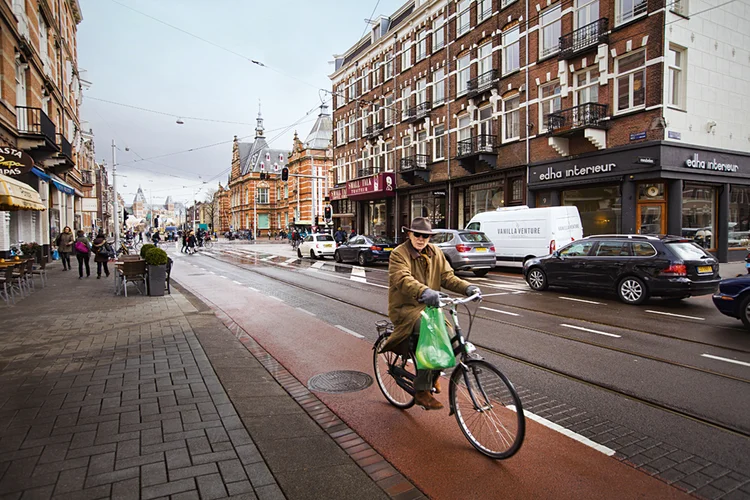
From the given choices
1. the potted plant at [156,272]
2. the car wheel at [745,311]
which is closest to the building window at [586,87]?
the car wheel at [745,311]

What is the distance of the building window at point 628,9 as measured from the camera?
17.2 meters

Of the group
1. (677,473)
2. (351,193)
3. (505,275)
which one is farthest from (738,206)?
(351,193)

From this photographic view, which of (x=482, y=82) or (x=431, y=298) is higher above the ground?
(x=482, y=82)

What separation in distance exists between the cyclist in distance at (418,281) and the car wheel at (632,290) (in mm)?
7967

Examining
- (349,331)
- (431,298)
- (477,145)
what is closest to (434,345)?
(431,298)

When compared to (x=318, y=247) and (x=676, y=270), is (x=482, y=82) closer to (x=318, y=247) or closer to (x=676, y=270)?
(x=318, y=247)

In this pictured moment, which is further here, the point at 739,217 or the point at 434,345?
the point at 739,217

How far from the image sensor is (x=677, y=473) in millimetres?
3121

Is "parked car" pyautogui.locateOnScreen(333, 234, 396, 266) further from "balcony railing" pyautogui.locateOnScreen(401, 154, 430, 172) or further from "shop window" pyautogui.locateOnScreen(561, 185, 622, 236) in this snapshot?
"balcony railing" pyautogui.locateOnScreen(401, 154, 430, 172)

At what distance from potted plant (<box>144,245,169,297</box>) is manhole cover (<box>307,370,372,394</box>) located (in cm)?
768

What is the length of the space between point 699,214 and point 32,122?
87.2 feet

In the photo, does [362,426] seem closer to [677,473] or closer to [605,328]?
[677,473]

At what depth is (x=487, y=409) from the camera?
3336mm

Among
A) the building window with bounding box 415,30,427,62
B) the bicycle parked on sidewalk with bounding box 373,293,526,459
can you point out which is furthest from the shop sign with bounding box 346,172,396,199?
the bicycle parked on sidewalk with bounding box 373,293,526,459
